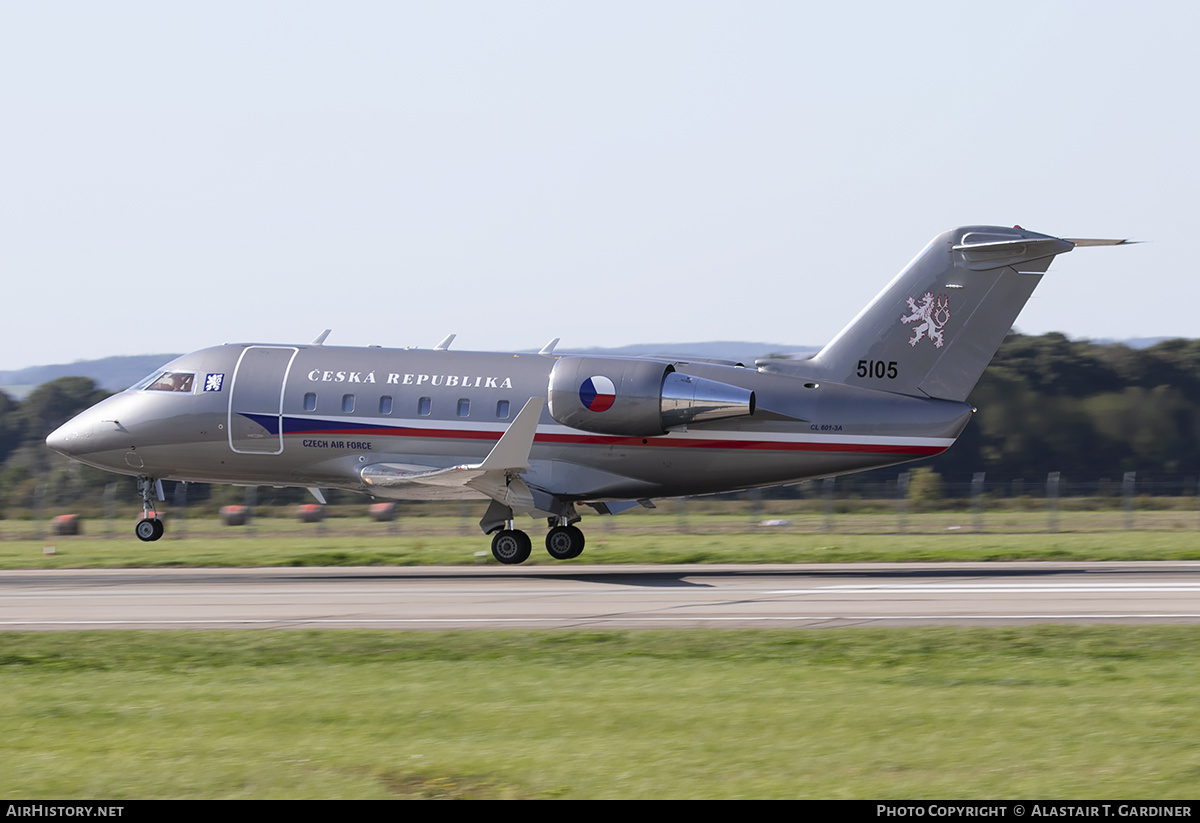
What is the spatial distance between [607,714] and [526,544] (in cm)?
1540

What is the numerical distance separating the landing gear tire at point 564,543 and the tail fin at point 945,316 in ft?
20.8

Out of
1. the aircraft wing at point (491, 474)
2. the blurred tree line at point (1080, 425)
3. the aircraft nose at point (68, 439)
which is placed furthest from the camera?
the blurred tree line at point (1080, 425)

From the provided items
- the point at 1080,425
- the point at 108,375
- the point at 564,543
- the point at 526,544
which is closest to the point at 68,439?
the point at 526,544

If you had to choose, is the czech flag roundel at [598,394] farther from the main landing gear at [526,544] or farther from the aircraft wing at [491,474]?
the main landing gear at [526,544]

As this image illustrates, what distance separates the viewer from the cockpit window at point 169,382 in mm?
27094

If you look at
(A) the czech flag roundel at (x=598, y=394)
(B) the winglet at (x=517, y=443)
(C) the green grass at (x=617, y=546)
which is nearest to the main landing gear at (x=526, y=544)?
(C) the green grass at (x=617, y=546)

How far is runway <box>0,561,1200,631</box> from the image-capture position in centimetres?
1683

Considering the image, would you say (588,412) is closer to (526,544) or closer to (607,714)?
(526,544)

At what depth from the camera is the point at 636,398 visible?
82.3 feet

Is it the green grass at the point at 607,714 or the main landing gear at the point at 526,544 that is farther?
the main landing gear at the point at 526,544

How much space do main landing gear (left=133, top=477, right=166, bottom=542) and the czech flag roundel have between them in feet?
31.1

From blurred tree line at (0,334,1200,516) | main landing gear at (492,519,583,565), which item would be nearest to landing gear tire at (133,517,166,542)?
main landing gear at (492,519,583,565)

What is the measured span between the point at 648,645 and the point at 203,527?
2947cm

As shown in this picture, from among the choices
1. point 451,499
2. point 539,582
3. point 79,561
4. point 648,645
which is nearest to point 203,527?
point 79,561
